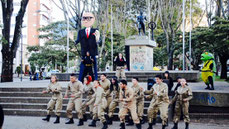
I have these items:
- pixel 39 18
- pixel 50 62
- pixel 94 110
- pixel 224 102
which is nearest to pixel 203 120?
pixel 224 102

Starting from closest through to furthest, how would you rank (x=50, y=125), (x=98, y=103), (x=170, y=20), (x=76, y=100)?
(x=98, y=103) < (x=50, y=125) < (x=76, y=100) < (x=170, y=20)

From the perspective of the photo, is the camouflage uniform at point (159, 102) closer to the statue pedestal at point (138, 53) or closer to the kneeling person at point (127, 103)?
the kneeling person at point (127, 103)

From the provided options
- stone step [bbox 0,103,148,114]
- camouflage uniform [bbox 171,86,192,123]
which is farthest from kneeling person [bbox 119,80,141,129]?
stone step [bbox 0,103,148,114]

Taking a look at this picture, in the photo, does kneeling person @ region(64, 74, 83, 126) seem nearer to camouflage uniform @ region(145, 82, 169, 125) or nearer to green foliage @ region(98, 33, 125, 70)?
camouflage uniform @ region(145, 82, 169, 125)

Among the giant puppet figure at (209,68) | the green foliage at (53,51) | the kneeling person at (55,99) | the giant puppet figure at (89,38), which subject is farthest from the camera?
the green foliage at (53,51)

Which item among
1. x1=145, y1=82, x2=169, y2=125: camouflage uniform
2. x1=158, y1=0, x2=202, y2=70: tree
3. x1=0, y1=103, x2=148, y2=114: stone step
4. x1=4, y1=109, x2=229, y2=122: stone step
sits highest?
x1=158, y1=0, x2=202, y2=70: tree

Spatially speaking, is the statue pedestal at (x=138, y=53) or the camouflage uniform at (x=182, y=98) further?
the statue pedestal at (x=138, y=53)

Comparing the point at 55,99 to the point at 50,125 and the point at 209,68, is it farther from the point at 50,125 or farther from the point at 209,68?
the point at 209,68

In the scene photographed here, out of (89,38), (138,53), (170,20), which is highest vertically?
(170,20)

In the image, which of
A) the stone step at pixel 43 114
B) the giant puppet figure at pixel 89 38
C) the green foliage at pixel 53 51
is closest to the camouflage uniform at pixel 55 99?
the stone step at pixel 43 114

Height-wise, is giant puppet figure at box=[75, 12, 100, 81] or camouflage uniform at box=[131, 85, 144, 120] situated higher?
giant puppet figure at box=[75, 12, 100, 81]

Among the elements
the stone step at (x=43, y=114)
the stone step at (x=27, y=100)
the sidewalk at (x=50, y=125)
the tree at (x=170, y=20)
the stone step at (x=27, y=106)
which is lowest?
the sidewalk at (x=50, y=125)

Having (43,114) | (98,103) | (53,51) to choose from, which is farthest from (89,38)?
(53,51)

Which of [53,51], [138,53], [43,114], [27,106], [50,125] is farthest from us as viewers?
[53,51]
